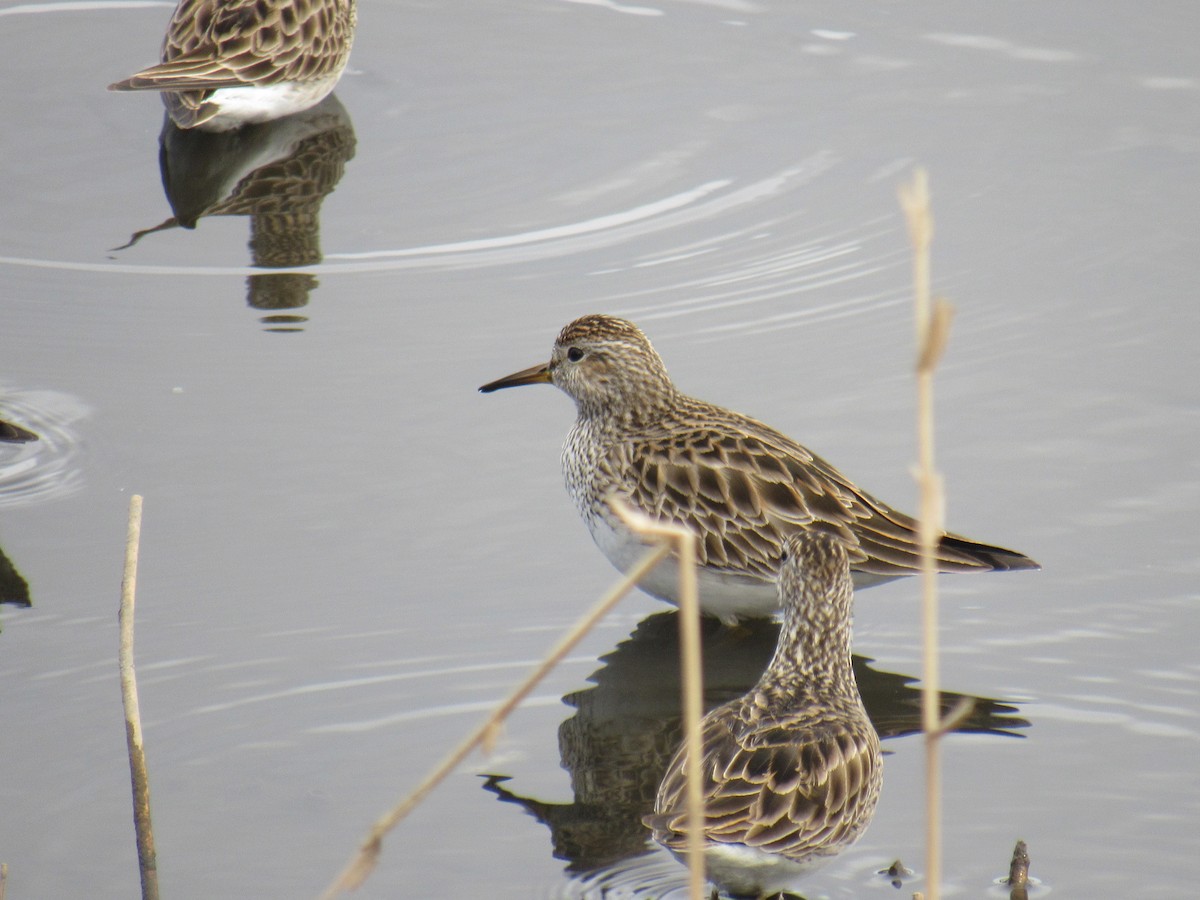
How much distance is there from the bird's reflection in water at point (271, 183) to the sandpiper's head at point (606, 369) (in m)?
1.57

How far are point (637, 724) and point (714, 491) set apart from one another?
1094mm

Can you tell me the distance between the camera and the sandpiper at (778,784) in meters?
4.63

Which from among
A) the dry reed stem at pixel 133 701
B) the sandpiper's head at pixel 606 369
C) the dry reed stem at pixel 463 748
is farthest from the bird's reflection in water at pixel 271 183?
the dry reed stem at pixel 463 748

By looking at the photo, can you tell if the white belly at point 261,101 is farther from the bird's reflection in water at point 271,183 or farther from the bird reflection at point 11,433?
the bird reflection at point 11,433

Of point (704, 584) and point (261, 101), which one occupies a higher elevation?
point (261, 101)

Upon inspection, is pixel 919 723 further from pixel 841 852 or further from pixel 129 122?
pixel 129 122

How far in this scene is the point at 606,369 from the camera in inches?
279

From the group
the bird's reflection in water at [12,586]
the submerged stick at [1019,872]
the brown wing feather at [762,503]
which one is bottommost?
the submerged stick at [1019,872]

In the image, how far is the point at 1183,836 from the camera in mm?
5207

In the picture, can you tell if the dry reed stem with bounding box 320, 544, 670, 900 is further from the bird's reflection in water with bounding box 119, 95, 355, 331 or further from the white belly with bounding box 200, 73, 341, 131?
the white belly with bounding box 200, 73, 341, 131

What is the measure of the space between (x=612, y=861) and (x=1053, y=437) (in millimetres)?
3127

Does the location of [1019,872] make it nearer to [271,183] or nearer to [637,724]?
[637,724]

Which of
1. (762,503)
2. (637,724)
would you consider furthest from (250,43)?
(637,724)

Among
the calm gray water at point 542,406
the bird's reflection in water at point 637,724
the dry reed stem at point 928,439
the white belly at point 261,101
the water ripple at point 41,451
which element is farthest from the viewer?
the white belly at point 261,101
